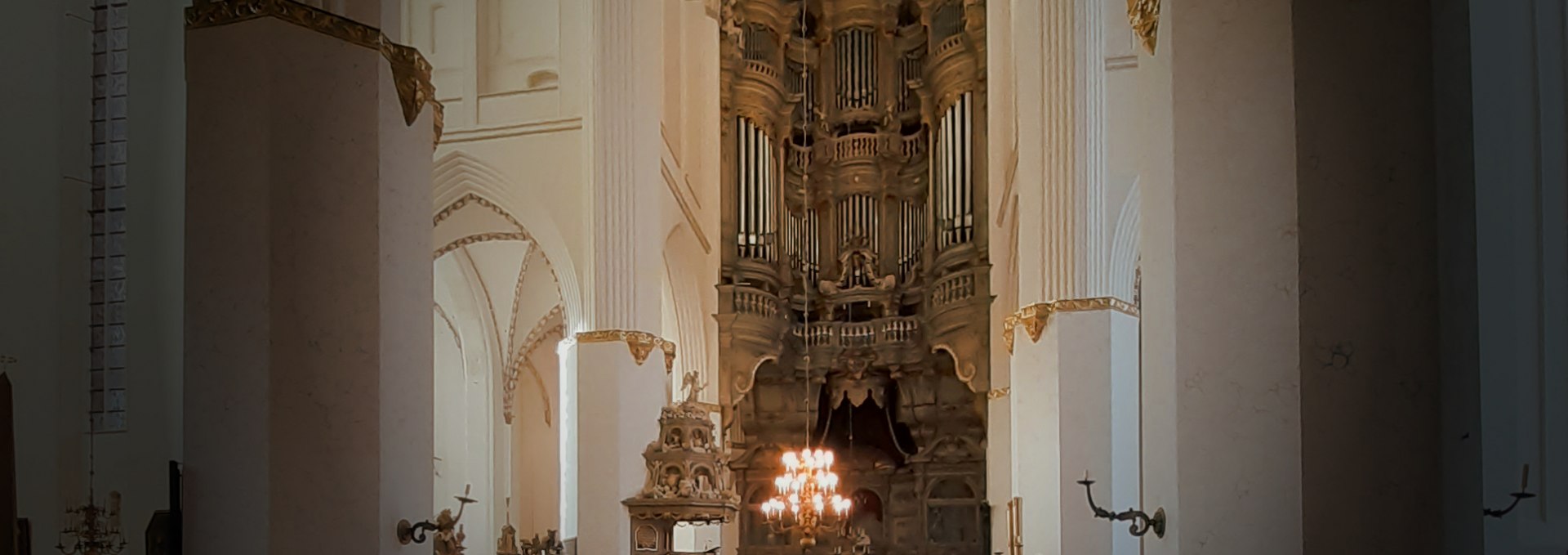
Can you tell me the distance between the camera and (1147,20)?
5824 millimetres

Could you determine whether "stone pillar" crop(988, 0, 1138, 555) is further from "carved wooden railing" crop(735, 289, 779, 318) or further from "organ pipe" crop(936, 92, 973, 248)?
"carved wooden railing" crop(735, 289, 779, 318)

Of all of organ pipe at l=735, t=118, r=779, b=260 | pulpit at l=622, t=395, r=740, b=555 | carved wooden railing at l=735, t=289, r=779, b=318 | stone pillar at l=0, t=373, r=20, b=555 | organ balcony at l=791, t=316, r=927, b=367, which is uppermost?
organ pipe at l=735, t=118, r=779, b=260

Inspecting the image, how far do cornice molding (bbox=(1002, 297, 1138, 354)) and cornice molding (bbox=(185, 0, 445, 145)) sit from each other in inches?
239

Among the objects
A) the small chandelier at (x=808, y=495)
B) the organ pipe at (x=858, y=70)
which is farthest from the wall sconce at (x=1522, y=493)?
the organ pipe at (x=858, y=70)

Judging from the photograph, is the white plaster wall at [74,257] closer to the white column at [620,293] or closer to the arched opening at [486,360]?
the white column at [620,293]

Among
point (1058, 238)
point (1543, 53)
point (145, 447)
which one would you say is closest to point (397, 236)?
point (145, 447)

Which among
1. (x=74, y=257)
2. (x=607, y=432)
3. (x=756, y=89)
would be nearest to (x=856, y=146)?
(x=756, y=89)

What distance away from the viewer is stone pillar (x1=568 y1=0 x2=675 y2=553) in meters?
13.8

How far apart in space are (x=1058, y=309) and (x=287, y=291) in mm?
6789

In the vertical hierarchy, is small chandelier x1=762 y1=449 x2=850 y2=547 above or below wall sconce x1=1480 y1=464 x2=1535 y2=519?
below

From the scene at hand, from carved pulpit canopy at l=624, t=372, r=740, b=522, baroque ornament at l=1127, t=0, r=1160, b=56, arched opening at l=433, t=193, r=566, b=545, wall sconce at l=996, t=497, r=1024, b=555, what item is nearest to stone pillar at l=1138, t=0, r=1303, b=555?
baroque ornament at l=1127, t=0, r=1160, b=56

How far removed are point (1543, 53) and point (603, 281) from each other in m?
11.0

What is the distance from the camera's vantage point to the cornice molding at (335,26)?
6250 mm

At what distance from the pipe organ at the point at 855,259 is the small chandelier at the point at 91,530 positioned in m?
12.7
